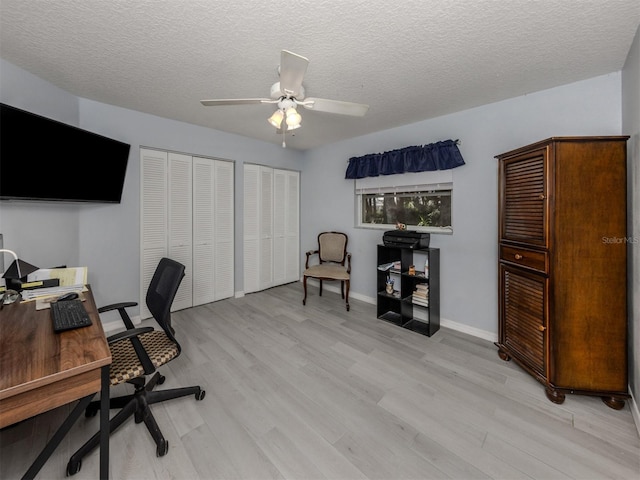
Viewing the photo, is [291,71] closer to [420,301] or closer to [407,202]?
[407,202]

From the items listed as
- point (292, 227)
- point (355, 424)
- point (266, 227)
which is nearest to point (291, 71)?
point (355, 424)

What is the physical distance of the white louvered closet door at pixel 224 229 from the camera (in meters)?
3.73

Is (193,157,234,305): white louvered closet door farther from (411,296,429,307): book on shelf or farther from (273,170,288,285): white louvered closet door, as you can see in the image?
(411,296,429,307): book on shelf

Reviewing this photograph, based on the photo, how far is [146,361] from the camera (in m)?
1.43

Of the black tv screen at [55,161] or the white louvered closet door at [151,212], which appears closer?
the black tv screen at [55,161]

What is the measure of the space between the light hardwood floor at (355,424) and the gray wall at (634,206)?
36 centimetres

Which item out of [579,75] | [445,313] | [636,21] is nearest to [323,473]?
[445,313]

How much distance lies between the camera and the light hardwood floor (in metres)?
1.37

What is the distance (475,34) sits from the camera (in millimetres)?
1635

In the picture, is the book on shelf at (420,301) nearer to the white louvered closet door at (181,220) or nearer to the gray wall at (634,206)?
the gray wall at (634,206)

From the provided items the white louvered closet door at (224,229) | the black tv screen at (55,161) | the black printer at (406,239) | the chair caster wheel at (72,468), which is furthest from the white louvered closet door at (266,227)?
the chair caster wheel at (72,468)

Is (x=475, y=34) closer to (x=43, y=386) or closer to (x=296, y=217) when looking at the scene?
(x=43, y=386)

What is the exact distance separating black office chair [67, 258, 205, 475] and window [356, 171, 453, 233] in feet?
9.15

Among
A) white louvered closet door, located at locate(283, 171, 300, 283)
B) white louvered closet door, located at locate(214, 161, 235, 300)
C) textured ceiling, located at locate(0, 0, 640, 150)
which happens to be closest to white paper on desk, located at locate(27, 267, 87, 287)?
textured ceiling, located at locate(0, 0, 640, 150)
